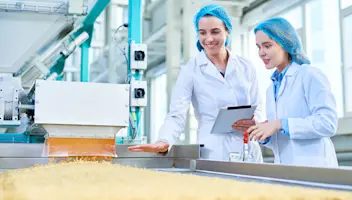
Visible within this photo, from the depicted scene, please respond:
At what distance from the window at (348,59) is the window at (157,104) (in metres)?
4.44

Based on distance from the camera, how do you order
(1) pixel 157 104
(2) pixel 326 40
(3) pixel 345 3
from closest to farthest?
(3) pixel 345 3 < (2) pixel 326 40 < (1) pixel 157 104

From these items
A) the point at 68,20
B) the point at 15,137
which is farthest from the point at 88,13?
the point at 15,137

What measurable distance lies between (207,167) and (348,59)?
2597mm

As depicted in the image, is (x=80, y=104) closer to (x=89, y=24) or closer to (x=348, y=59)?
(x=89, y=24)

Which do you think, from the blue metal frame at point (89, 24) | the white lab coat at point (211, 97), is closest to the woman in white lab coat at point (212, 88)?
the white lab coat at point (211, 97)

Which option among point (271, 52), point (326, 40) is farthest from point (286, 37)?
point (326, 40)

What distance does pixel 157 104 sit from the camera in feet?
26.3

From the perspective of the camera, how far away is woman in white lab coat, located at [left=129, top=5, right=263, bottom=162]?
71.3 inches

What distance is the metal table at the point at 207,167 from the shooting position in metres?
0.89

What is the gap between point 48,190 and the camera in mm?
587

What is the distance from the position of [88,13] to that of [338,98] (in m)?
2.25

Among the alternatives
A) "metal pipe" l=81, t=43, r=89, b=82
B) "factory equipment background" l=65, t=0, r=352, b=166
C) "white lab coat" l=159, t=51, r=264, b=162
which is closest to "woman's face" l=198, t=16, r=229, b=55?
"white lab coat" l=159, t=51, r=264, b=162

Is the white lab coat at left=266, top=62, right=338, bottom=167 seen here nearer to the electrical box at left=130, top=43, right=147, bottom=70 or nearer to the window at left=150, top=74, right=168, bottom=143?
the electrical box at left=130, top=43, right=147, bottom=70

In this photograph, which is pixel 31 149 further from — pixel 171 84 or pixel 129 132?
pixel 171 84
